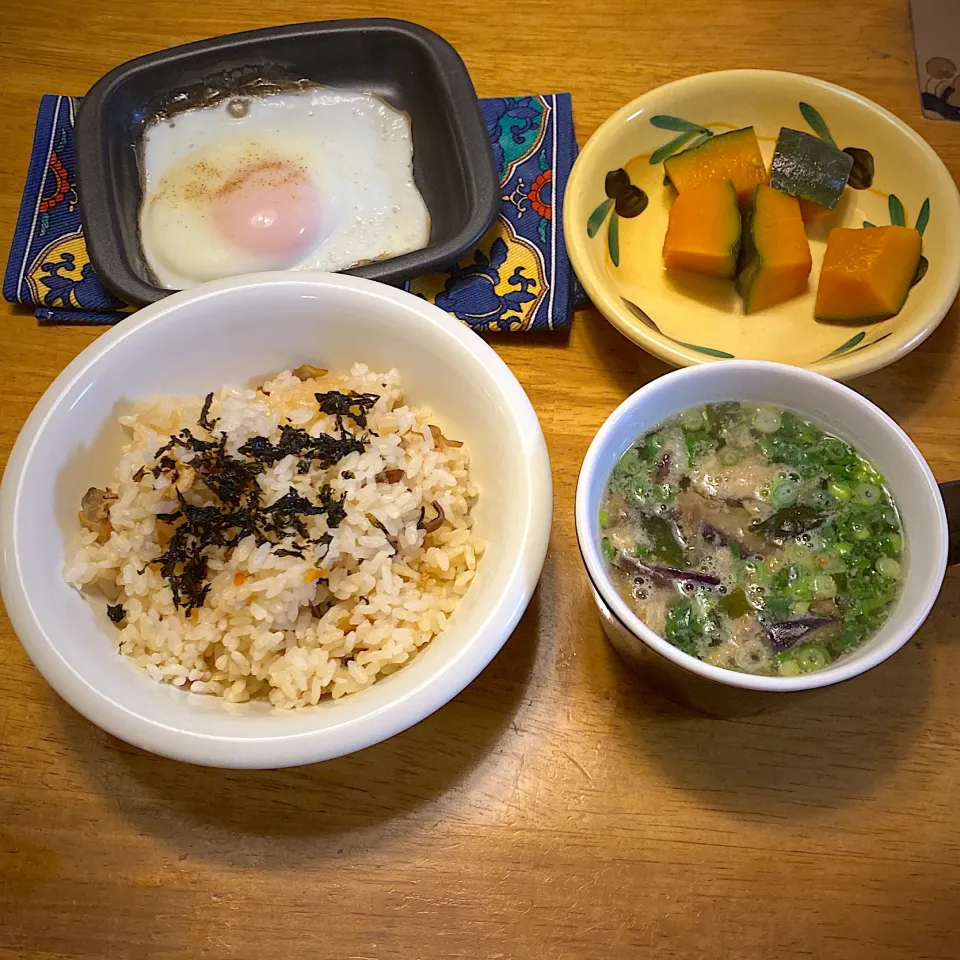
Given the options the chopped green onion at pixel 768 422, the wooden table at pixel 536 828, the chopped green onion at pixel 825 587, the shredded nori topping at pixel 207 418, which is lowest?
the wooden table at pixel 536 828

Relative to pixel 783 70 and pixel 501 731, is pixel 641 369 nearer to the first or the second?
pixel 501 731

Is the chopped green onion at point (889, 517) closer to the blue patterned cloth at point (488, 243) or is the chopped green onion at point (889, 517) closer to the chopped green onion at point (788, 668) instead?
the chopped green onion at point (788, 668)

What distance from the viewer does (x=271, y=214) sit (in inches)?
69.0

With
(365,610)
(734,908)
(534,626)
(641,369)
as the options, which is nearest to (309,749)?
(365,610)

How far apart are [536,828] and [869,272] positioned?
1.12m

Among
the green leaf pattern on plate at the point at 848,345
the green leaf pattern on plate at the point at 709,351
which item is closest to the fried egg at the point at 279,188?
the green leaf pattern on plate at the point at 709,351

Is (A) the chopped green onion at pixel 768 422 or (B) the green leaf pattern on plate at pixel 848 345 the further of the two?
(B) the green leaf pattern on plate at pixel 848 345

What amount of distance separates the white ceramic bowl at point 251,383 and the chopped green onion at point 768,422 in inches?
12.3

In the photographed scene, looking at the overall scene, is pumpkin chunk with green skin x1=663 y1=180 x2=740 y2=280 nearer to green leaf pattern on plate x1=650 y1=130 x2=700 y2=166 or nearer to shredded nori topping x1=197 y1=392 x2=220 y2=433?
green leaf pattern on plate x1=650 y1=130 x2=700 y2=166

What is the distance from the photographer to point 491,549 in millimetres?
1158

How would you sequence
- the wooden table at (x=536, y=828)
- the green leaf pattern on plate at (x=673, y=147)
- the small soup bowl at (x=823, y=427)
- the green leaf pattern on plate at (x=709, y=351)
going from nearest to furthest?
1. the small soup bowl at (x=823, y=427)
2. the wooden table at (x=536, y=828)
3. the green leaf pattern on plate at (x=709, y=351)
4. the green leaf pattern on plate at (x=673, y=147)

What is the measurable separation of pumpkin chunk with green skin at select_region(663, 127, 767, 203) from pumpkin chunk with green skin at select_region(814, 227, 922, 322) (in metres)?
0.22

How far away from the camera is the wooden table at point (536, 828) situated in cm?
116

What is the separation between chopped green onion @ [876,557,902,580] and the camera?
3.47ft
